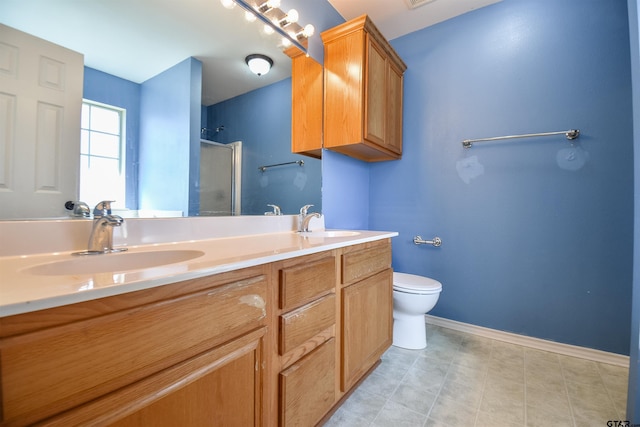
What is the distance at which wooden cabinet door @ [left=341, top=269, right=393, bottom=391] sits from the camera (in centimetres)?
122

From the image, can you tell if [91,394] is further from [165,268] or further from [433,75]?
[433,75]

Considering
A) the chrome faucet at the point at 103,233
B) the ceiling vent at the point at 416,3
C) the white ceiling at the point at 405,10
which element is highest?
the white ceiling at the point at 405,10

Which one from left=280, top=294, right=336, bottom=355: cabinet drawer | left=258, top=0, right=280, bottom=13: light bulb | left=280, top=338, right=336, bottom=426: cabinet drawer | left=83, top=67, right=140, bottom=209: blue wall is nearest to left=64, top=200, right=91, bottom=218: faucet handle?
left=83, top=67, right=140, bottom=209: blue wall

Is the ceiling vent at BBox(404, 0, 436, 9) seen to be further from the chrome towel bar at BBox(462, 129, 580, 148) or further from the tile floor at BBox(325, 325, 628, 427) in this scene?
the tile floor at BBox(325, 325, 628, 427)

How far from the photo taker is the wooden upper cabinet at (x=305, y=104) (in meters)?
1.72

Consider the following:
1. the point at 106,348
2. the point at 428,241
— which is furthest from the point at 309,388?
the point at 428,241

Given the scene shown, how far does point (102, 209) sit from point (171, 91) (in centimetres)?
56

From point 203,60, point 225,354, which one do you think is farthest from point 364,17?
point 225,354

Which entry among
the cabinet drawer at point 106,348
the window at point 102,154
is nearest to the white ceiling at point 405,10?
the window at point 102,154

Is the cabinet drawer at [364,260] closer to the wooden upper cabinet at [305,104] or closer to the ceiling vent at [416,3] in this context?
the wooden upper cabinet at [305,104]

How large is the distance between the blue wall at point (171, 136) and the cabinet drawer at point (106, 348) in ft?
1.97

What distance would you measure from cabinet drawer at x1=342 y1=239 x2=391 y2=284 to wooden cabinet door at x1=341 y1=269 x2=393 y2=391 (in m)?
0.04

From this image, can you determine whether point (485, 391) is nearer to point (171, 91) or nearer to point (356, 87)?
point (356, 87)

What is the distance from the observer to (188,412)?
2.04 ft
